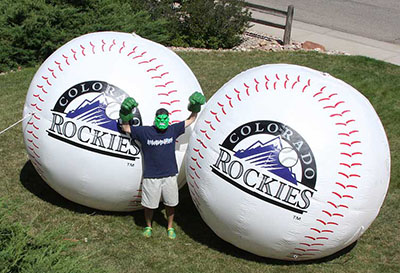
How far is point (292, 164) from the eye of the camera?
552 cm

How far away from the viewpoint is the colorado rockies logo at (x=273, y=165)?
550 centimetres

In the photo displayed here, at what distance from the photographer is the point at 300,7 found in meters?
18.4

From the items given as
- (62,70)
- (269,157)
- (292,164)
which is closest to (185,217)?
(269,157)

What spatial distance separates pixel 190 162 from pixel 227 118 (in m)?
0.66

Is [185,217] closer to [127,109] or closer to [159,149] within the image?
[159,149]

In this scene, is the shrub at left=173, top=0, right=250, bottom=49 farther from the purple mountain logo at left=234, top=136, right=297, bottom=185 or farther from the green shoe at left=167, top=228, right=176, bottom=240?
the purple mountain logo at left=234, top=136, right=297, bottom=185

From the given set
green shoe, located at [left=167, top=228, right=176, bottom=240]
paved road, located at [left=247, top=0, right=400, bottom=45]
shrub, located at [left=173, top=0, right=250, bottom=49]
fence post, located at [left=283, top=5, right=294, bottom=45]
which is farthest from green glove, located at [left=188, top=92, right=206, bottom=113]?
paved road, located at [left=247, top=0, right=400, bottom=45]

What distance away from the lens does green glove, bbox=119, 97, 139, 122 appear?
19.6ft

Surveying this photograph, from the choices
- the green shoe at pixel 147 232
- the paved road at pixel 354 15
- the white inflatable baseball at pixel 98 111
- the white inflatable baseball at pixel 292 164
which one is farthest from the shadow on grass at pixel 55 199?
the paved road at pixel 354 15

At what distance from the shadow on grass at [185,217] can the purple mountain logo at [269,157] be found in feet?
4.09

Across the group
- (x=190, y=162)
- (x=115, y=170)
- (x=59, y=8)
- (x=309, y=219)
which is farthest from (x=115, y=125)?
(x=59, y=8)

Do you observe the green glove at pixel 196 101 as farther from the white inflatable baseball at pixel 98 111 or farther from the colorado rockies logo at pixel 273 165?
the colorado rockies logo at pixel 273 165

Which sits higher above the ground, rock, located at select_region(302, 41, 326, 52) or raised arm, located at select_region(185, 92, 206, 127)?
raised arm, located at select_region(185, 92, 206, 127)

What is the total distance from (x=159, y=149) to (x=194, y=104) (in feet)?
2.02
